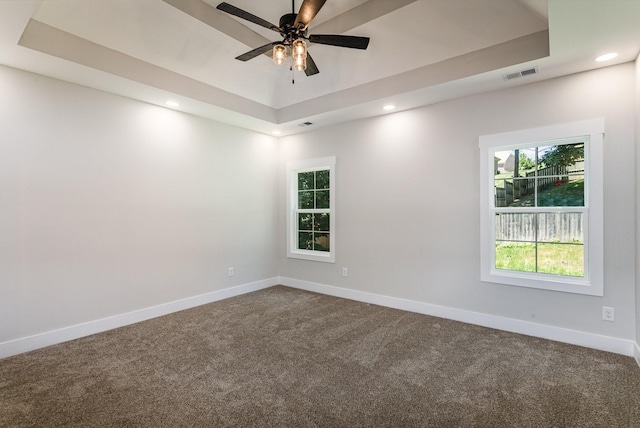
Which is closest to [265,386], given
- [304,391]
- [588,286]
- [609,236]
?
[304,391]

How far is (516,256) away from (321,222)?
2.89 meters

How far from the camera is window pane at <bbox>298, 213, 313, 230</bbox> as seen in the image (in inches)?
222

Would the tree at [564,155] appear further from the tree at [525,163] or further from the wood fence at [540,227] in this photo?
the wood fence at [540,227]

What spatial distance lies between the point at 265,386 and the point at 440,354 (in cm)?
164

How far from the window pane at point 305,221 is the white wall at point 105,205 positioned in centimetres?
100

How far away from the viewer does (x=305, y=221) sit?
572 cm

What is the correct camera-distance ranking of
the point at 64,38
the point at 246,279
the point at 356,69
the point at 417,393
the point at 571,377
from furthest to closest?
the point at 246,279 < the point at 356,69 < the point at 64,38 < the point at 571,377 < the point at 417,393

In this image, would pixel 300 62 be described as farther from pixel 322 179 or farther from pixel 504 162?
pixel 322 179

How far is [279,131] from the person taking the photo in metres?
5.52

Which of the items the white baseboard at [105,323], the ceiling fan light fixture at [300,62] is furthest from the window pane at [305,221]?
the ceiling fan light fixture at [300,62]

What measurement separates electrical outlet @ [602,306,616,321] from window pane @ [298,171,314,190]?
13.3ft

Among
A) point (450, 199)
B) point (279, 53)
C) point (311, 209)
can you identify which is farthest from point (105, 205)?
point (450, 199)

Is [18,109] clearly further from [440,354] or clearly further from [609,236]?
[609,236]

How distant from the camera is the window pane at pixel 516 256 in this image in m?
3.58
